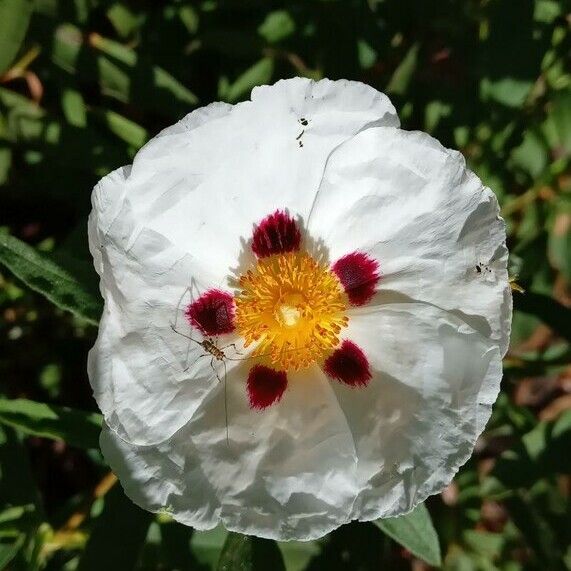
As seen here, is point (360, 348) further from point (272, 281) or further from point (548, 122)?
point (548, 122)

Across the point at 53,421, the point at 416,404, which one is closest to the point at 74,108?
the point at 53,421

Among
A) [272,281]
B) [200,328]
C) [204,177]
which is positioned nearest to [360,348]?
[272,281]

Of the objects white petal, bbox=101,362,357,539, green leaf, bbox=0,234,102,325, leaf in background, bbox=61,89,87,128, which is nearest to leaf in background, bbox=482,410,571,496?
white petal, bbox=101,362,357,539

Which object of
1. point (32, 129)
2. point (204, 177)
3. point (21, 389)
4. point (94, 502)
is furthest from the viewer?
point (21, 389)

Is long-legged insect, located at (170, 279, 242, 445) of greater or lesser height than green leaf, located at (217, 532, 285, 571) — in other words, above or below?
above

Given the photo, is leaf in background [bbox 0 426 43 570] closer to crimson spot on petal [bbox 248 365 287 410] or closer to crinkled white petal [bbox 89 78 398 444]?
crinkled white petal [bbox 89 78 398 444]

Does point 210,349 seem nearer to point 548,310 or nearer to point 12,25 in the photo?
point 12,25
